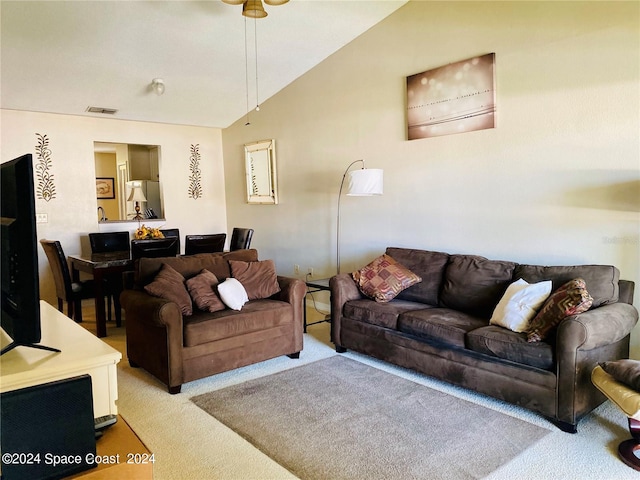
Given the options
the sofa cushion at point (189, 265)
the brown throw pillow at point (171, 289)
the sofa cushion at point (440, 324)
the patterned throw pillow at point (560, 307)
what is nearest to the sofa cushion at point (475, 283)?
the sofa cushion at point (440, 324)

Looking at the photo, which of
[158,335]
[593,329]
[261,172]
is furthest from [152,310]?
[261,172]

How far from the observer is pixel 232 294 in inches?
142

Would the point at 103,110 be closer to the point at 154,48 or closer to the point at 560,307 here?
the point at 154,48

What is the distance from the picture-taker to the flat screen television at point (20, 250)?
129 cm

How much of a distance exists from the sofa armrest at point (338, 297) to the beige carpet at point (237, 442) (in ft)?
2.46

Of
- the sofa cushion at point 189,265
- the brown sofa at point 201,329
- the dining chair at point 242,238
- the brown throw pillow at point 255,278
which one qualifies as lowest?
the brown sofa at point 201,329

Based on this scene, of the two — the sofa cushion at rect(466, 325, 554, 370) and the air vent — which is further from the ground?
the air vent

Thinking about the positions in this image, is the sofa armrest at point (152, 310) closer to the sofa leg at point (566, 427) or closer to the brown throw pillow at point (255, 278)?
the brown throw pillow at point (255, 278)

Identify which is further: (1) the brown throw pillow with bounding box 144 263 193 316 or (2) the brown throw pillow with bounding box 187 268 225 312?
(2) the brown throw pillow with bounding box 187 268 225 312

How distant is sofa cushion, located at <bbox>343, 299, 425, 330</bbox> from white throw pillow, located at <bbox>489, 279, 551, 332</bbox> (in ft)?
2.38

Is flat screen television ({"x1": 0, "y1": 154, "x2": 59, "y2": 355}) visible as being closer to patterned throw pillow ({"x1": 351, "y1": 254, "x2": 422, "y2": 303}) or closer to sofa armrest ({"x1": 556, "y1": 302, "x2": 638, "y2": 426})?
sofa armrest ({"x1": 556, "y1": 302, "x2": 638, "y2": 426})

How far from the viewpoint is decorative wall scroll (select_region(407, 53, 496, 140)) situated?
379 cm

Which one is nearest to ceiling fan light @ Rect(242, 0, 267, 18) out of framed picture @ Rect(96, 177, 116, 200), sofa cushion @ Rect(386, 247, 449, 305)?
sofa cushion @ Rect(386, 247, 449, 305)

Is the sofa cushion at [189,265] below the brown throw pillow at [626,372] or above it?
above
